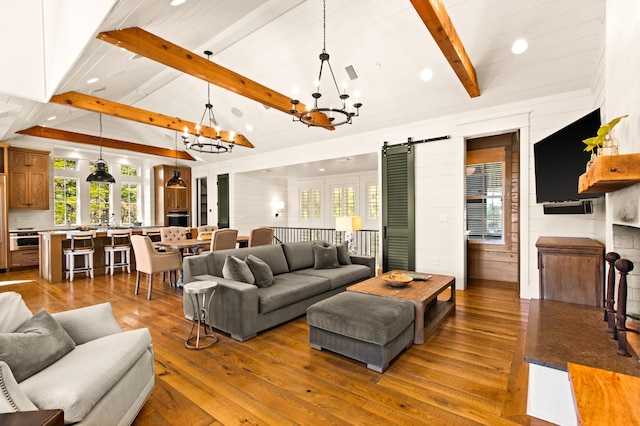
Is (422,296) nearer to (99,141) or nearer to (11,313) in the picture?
(11,313)

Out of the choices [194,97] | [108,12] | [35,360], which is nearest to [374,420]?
[35,360]

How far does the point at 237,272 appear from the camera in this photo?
138 inches

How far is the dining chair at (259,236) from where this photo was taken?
635 centimetres

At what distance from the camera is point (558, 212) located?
4.04 meters

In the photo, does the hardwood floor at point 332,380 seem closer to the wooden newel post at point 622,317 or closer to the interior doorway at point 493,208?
the wooden newel post at point 622,317

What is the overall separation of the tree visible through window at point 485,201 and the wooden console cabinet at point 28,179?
989 centimetres

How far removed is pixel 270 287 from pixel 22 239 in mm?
7314

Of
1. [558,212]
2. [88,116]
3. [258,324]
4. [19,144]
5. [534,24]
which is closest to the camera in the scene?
[258,324]

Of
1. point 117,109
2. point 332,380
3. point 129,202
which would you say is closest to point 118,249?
point 117,109

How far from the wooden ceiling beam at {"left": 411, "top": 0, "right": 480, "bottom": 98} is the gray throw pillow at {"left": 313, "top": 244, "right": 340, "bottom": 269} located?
304 cm

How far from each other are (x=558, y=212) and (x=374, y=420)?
380 centimetres

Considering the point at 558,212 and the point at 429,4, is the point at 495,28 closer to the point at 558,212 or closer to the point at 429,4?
the point at 429,4

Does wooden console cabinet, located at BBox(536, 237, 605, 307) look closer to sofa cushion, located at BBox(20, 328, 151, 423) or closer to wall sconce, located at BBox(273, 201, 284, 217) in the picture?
sofa cushion, located at BBox(20, 328, 151, 423)

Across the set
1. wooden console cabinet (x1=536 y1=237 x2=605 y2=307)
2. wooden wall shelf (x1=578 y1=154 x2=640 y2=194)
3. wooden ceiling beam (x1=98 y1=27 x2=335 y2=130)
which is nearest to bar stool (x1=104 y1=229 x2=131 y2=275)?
wooden ceiling beam (x1=98 y1=27 x2=335 y2=130)
